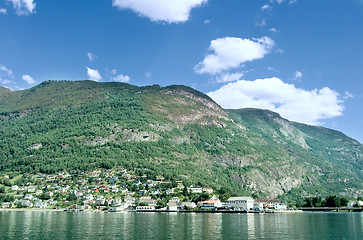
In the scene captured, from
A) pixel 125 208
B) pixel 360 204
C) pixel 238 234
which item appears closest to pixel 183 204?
pixel 125 208

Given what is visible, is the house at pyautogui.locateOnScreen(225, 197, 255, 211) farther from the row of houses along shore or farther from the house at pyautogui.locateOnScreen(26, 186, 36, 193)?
the house at pyautogui.locateOnScreen(26, 186, 36, 193)

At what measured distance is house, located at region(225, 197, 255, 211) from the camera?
523ft

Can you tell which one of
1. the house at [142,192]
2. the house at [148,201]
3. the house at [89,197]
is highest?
the house at [142,192]

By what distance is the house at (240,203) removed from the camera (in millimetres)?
159375

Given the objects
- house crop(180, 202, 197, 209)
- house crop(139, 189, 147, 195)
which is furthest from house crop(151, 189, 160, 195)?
house crop(180, 202, 197, 209)

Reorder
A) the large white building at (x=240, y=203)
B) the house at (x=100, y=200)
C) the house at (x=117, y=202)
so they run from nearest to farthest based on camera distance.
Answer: the large white building at (x=240, y=203) < the house at (x=117, y=202) < the house at (x=100, y=200)

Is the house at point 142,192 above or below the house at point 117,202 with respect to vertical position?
above

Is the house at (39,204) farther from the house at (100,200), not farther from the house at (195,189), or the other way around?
the house at (195,189)

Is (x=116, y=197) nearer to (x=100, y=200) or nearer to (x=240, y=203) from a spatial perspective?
(x=100, y=200)

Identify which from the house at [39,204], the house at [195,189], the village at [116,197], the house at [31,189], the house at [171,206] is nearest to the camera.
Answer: the house at [171,206]

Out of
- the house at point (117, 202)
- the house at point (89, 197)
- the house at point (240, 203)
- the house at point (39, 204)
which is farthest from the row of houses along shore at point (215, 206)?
the house at point (39, 204)

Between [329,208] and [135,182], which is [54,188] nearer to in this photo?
[135,182]

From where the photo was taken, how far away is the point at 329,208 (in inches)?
6403

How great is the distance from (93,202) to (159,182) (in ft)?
134
